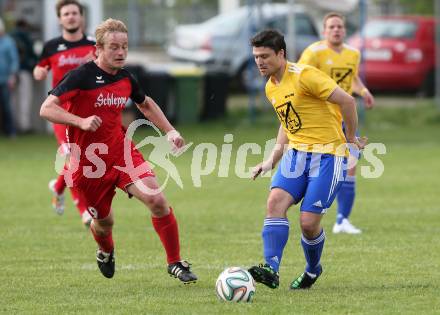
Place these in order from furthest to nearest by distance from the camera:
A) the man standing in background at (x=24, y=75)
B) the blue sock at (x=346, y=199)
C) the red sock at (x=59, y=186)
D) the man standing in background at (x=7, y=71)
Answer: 1. the man standing in background at (x=24, y=75)
2. the man standing in background at (x=7, y=71)
3. the red sock at (x=59, y=186)
4. the blue sock at (x=346, y=199)

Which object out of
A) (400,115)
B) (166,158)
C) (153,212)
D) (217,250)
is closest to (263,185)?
(166,158)

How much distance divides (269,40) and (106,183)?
164 centimetres

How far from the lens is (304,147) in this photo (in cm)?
824

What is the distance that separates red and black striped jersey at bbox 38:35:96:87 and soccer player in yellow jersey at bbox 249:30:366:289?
413 cm

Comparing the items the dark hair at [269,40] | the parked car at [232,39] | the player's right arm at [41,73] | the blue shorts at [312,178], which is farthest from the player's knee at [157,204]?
the parked car at [232,39]

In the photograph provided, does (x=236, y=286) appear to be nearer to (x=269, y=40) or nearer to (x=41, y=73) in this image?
(x=269, y=40)

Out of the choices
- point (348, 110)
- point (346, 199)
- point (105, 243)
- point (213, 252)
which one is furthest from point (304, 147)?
point (346, 199)

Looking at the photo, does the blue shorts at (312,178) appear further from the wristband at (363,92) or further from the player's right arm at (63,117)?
the wristband at (363,92)

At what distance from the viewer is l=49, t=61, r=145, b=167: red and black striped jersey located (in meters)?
8.31

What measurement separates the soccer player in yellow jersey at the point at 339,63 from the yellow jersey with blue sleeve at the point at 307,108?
332cm

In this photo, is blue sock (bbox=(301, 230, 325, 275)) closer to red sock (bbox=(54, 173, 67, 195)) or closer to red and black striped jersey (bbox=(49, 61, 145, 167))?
red and black striped jersey (bbox=(49, 61, 145, 167))

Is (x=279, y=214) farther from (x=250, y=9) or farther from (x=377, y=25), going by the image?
(x=377, y=25)

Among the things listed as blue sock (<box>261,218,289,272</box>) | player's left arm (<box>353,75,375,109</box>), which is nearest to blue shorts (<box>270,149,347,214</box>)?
blue sock (<box>261,218,289,272</box>)

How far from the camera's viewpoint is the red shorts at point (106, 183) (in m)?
8.41
